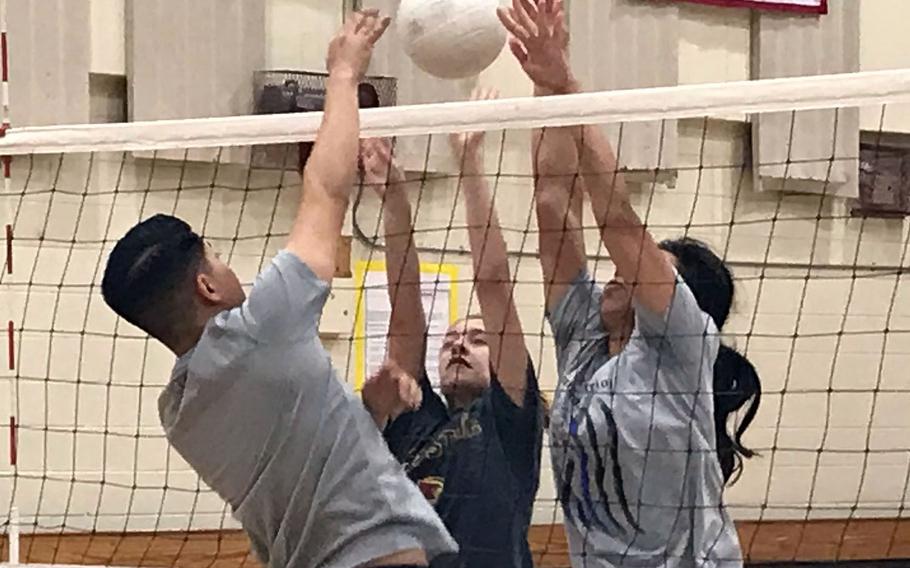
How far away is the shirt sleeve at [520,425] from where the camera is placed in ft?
9.73

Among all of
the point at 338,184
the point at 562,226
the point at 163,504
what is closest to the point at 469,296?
the point at 163,504

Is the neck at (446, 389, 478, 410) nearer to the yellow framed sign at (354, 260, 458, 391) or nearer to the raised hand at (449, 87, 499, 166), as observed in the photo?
the raised hand at (449, 87, 499, 166)

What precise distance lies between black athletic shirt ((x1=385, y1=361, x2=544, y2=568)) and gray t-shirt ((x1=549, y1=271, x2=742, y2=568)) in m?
0.25

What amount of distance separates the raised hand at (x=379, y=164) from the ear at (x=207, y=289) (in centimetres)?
82

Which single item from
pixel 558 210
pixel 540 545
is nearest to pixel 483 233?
pixel 558 210

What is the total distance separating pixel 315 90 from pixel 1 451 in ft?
4.66

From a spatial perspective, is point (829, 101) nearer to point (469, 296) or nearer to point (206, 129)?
point (206, 129)

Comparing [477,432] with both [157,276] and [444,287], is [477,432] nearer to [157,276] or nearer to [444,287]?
[157,276]

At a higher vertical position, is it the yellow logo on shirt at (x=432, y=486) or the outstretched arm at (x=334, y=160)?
the outstretched arm at (x=334, y=160)

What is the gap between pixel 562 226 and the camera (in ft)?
10.4

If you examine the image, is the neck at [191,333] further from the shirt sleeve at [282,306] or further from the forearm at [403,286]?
the forearm at [403,286]

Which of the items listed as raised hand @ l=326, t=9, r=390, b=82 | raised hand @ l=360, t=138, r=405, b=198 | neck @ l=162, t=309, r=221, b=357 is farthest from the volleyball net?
neck @ l=162, t=309, r=221, b=357

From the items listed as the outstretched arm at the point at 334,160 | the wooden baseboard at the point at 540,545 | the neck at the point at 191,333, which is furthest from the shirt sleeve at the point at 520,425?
the wooden baseboard at the point at 540,545

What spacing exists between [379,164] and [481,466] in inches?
30.5
